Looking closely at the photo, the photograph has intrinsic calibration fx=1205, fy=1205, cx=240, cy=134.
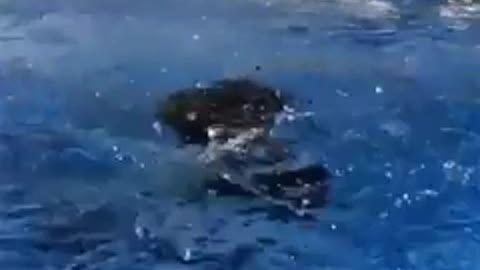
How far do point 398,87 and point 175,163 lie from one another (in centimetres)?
228

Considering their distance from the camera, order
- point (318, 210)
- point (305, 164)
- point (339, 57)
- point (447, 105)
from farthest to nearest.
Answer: point (339, 57) < point (447, 105) < point (305, 164) < point (318, 210)

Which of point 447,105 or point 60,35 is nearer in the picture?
point 447,105

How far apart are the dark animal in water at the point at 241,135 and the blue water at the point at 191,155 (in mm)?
147

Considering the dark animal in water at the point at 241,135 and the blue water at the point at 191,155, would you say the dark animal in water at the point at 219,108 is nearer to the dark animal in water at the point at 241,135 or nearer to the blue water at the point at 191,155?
the dark animal in water at the point at 241,135

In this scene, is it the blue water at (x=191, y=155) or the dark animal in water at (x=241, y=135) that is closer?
the blue water at (x=191, y=155)

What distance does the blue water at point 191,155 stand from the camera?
7395 mm

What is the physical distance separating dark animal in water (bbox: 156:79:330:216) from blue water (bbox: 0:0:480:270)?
5.8 inches

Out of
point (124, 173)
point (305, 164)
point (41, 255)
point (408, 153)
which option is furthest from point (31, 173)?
point (408, 153)

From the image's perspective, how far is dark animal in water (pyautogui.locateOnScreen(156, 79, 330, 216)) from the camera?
319 inches

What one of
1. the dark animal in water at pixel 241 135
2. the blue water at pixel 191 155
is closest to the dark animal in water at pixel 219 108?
the dark animal in water at pixel 241 135

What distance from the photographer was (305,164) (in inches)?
331

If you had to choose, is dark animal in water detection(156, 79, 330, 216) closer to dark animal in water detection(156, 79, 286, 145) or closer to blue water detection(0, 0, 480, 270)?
dark animal in water detection(156, 79, 286, 145)

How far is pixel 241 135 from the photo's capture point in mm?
8938

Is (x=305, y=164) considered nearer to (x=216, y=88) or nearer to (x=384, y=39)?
(x=216, y=88)
